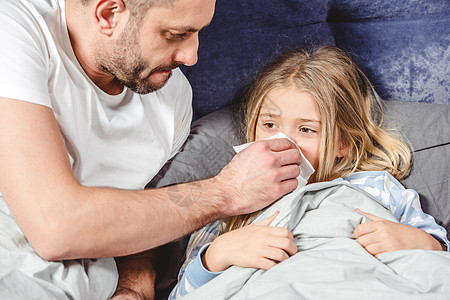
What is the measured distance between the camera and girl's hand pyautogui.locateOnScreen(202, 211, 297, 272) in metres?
1.26

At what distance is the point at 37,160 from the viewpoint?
1152 millimetres

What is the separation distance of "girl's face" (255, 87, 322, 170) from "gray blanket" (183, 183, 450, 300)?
0.72ft

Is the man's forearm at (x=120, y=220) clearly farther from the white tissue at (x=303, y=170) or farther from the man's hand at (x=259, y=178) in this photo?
the white tissue at (x=303, y=170)

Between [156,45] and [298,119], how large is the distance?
0.52 meters

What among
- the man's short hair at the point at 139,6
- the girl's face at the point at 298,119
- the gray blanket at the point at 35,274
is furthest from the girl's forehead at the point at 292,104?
the gray blanket at the point at 35,274

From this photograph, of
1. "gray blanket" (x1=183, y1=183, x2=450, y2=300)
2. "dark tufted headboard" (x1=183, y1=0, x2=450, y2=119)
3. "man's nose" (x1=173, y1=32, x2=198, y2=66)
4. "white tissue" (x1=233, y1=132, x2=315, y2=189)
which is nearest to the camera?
"gray blanket" (x1=183, y1=183, x2=450, y2=300)

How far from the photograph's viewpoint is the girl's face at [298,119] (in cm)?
163

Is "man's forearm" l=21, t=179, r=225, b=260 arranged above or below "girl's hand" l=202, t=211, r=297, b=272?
above

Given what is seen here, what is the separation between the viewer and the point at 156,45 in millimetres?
1401

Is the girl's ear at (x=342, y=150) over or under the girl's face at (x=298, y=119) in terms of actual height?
under

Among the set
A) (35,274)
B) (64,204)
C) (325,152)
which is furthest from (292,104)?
(35,274)

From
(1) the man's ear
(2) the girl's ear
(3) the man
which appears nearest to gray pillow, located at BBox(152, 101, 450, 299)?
(3) the man

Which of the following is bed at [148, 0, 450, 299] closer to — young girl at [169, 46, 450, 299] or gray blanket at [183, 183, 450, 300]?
young girl at [169, 46, 450, 299]

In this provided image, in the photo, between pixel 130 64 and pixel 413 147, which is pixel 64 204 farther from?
pixel 413 147
